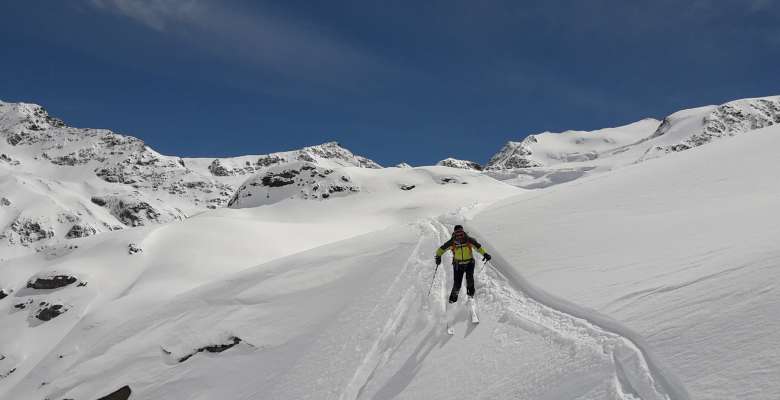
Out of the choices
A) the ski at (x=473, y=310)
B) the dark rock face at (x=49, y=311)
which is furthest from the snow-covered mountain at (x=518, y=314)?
the dark rock face at (x=49, y=311)

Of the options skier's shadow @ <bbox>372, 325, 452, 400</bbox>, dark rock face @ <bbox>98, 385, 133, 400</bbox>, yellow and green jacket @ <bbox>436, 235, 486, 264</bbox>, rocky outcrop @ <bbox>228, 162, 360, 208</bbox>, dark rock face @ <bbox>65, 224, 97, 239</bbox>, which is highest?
dark rock face @ <bbox>65, 224, 97, 239</bbox>

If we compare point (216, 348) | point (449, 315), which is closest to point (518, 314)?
point (449, 315)

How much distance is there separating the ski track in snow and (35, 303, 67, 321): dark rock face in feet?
153

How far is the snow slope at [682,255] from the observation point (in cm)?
634

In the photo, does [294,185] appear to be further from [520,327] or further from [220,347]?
[520,327]

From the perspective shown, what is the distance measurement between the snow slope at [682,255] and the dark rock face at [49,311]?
4614 cm

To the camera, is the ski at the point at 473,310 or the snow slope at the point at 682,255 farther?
the ski at the point at 473,310

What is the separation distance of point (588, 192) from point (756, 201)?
32.9 ft

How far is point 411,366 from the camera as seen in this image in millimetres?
10656

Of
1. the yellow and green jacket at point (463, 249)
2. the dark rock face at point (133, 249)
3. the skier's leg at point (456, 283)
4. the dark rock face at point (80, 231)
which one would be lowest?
the skier's leg at point (456, 283)

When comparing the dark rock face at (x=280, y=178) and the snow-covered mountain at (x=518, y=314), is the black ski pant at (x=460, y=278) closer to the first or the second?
the snow-covered mountain at (x=518, y=314)

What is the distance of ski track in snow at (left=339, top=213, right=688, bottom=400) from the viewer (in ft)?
21.9

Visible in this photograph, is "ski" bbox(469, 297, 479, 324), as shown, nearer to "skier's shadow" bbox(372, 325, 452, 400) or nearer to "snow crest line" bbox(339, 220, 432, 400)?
"skier's shadow" bbox(372, 325, 452, 400)

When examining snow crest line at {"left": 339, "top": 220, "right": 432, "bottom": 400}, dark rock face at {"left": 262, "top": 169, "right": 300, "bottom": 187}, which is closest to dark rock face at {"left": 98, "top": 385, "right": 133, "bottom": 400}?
snow crest line at {"left": 339, "top": 220, "right": 432, "bottom": 400}
